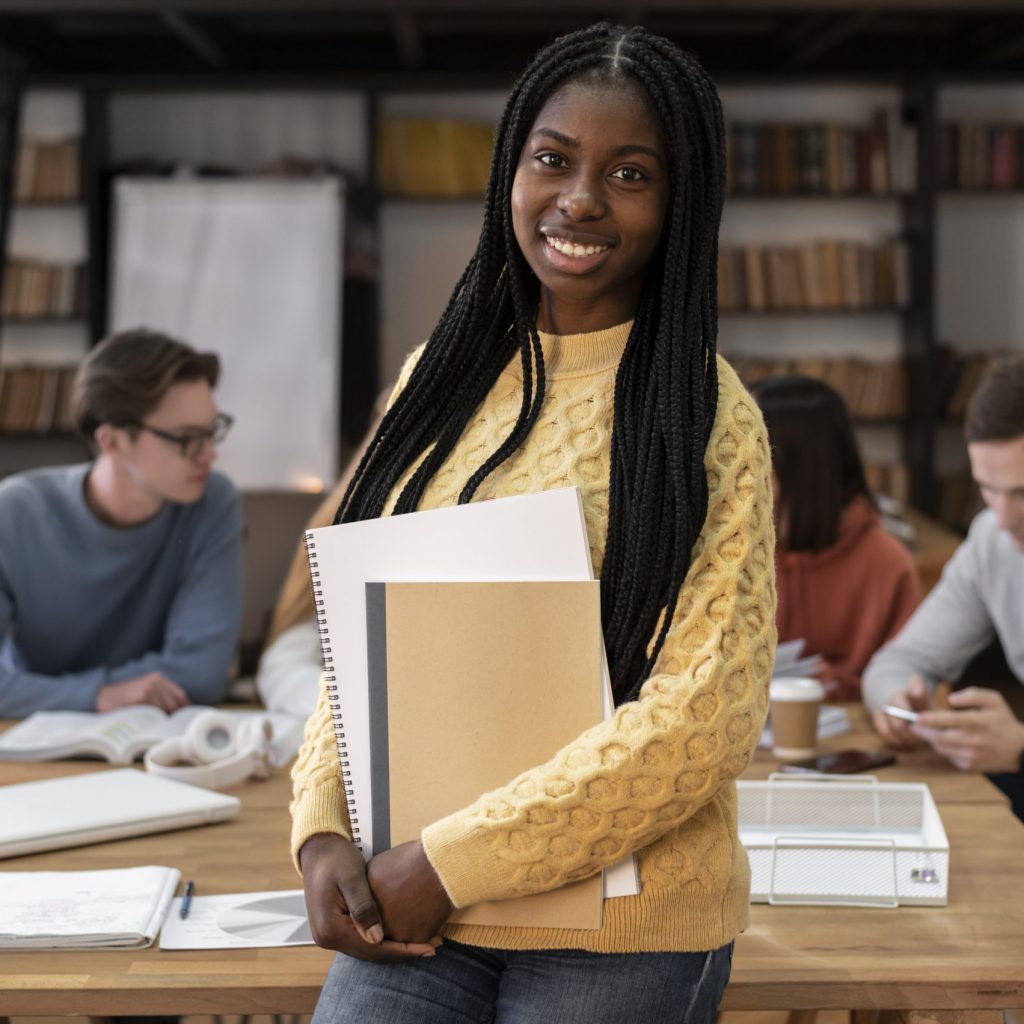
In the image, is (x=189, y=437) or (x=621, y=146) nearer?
(x=621, y=146)

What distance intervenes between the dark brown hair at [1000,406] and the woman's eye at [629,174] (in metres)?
1.31

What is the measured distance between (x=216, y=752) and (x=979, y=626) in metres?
1.35

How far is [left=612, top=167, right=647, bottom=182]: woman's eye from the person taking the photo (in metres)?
1.16

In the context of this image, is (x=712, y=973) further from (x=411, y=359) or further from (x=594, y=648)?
(x=411, y=359)

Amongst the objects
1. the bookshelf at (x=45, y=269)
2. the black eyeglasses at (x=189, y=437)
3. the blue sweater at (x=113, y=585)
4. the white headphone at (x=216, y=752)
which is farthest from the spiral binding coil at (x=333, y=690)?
the bookshelf at (x=45, y=269)

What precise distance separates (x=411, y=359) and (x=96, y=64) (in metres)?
5.60

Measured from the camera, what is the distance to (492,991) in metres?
1.18

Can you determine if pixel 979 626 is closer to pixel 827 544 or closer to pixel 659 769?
pixel 827 544

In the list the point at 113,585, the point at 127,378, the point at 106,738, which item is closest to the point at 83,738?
the point at 106,738

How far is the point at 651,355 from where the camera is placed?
1.21 meters

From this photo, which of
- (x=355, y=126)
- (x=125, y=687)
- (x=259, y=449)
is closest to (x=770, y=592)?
(x=125, y=687)

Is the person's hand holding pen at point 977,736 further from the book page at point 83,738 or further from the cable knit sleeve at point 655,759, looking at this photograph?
the book page at point 83,738

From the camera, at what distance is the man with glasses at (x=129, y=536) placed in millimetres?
2631

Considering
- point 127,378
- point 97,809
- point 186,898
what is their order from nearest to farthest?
point 186,898 < point 97,809 < point 127,378
